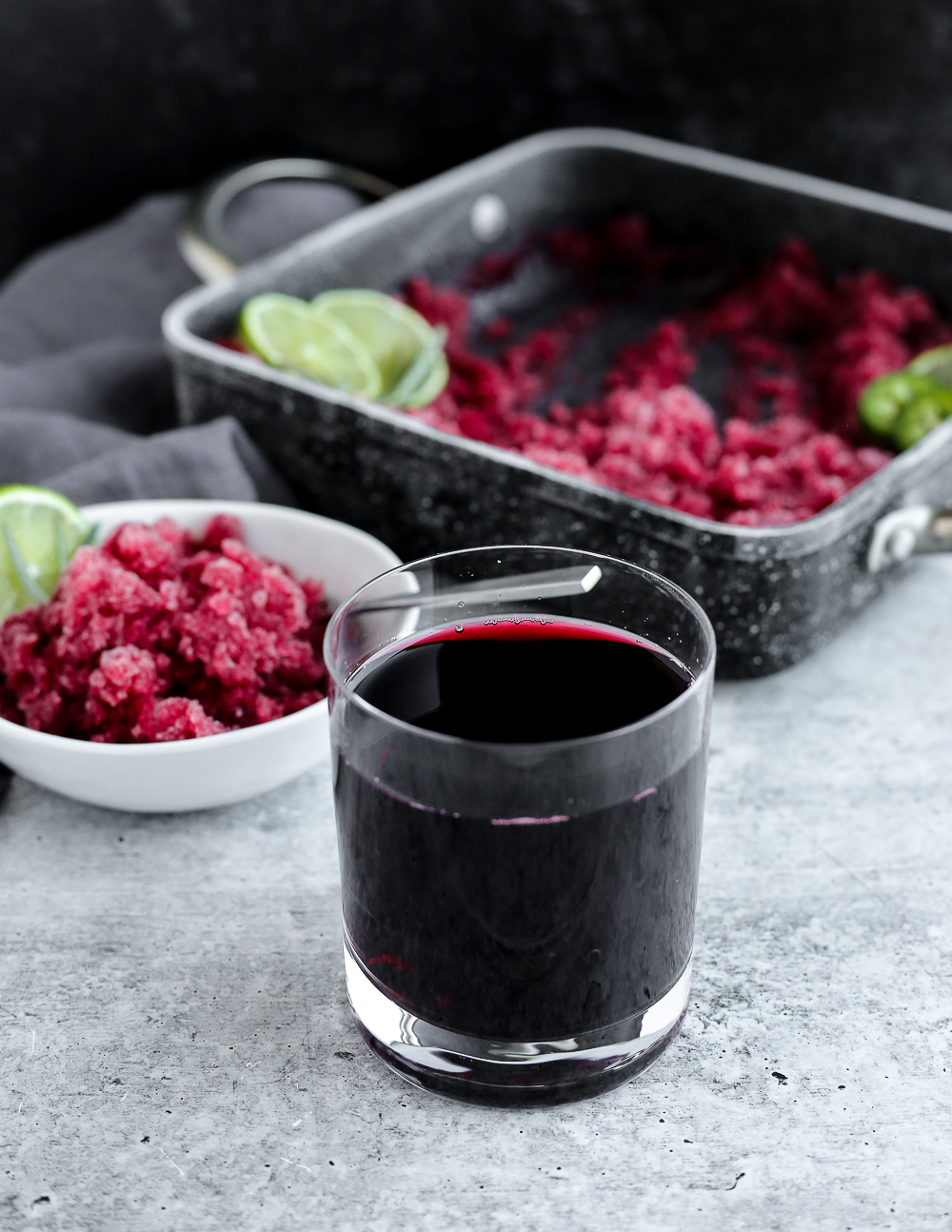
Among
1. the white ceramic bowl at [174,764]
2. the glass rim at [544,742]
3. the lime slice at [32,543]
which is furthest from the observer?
the lime slice at [32,543]

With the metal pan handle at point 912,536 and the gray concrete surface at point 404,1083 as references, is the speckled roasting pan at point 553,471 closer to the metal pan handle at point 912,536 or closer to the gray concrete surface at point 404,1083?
the metal pan handle at point 912,536

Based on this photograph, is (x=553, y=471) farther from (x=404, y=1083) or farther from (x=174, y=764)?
(x=404, y=1083)

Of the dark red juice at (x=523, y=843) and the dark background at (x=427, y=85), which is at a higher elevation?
the dark background at (x=427, y=85)

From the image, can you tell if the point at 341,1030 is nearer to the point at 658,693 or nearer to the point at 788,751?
the point at 658,693

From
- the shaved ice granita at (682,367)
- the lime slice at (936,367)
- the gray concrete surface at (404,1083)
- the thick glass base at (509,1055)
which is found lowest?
the gray concrete surface at (404,1083)

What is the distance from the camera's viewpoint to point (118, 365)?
137 centimetres

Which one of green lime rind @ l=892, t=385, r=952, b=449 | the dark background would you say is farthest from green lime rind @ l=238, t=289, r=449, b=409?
the dark background

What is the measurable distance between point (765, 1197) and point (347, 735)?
29 cm

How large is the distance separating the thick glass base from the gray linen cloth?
1.73ft

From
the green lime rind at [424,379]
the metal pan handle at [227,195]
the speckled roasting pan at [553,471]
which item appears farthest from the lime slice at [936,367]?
the metal pan handle at [227,195]

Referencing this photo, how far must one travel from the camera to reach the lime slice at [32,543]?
0.92m

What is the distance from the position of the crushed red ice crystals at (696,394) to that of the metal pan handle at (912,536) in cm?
8

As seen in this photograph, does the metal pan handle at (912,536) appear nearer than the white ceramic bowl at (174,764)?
No

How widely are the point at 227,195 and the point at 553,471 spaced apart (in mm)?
743
